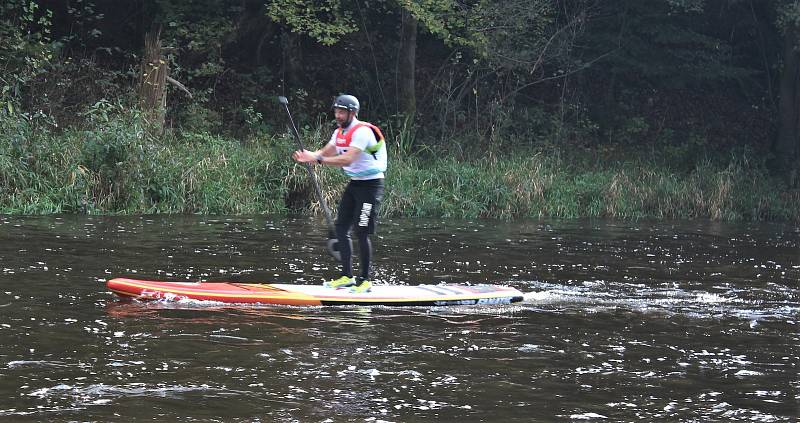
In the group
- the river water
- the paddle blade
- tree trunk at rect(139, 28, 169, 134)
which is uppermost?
tree trunk at rect(139, 28, 169, 134)

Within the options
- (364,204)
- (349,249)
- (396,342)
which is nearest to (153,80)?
(349,249)

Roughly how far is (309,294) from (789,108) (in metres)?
20.4

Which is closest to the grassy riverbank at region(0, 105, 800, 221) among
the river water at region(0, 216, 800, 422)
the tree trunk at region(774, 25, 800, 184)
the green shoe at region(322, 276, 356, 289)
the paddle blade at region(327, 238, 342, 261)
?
the tree trunk at region(774, 25, 800, 184)

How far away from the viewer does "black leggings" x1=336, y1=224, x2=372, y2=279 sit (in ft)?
32.7

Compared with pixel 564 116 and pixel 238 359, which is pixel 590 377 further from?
pixel 564 116

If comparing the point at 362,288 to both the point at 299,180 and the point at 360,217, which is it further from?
the point at 299,180

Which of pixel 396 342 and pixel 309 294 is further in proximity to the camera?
pixel 309 294

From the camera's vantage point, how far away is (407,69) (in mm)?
25578

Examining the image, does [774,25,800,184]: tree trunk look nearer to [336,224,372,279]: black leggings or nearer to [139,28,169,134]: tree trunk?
[139,28,169,134]: tree trunk

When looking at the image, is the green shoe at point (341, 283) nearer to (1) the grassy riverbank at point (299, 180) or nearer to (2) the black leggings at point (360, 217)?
(2) the black leggings at point (360, 217)

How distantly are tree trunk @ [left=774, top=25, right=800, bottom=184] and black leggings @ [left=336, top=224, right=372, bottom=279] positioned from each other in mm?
18957

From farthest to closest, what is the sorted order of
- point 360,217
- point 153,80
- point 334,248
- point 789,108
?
1. point 789,108
2. point 153,80
3. point 334,248
4. point 360,217

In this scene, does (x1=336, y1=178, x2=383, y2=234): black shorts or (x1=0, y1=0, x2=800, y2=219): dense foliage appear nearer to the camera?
(x1=336, y1=178, x2=383, y2=234): black shorts

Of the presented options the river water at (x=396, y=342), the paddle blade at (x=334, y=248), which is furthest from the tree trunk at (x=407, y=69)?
the paddle blade at (x=334, y=248)
